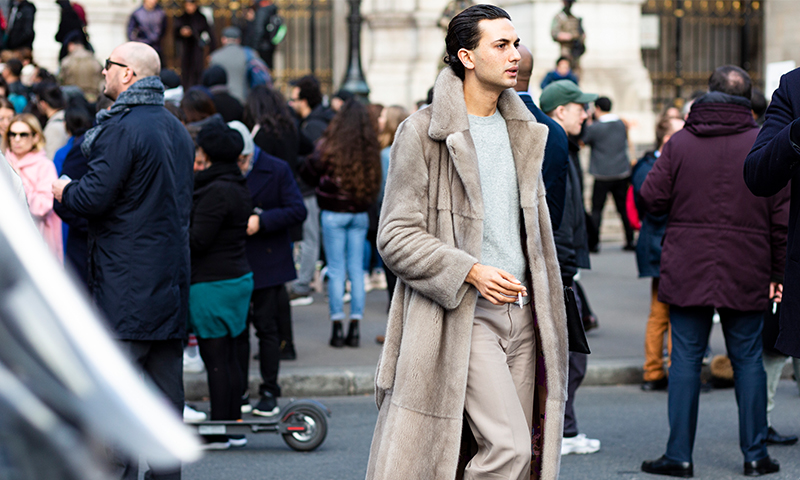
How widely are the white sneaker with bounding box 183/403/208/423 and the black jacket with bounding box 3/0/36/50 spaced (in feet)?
31.1

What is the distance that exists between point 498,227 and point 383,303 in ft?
23.0

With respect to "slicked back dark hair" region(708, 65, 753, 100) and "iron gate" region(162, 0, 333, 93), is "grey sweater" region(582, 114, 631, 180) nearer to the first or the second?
"slicked back dark hair" region(708, 65, 753, 100)

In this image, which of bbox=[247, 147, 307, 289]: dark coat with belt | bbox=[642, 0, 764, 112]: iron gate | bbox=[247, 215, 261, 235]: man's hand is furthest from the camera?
bbox=[642, 0, 764, 112]: iron gate

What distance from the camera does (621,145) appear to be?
46.4 ft

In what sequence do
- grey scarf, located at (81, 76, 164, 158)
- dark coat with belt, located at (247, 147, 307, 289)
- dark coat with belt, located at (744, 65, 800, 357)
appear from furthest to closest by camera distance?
dark coat with belt, located at (247, 147, 307, 289), grey scarf, located at (81, 76, 164, 158), dark coat with belt, located at (744, 65, 800, 357)

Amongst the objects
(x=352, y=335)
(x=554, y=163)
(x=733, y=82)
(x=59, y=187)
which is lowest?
(x=352, y=335)

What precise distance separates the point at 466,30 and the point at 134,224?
1747 mm

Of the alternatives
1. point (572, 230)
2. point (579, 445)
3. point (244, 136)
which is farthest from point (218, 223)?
point (579, 445)

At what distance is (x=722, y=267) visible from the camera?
518cm

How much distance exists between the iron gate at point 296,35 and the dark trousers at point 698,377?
60.6ft

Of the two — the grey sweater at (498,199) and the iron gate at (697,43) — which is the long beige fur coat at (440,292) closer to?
the grey sweater at (498,199)

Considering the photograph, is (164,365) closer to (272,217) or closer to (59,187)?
(59,187)

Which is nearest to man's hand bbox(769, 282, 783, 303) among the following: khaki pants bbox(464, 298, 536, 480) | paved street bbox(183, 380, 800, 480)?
paved street bbox(183, 380, 800, 480)

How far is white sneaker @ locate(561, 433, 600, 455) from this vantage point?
227 inches
